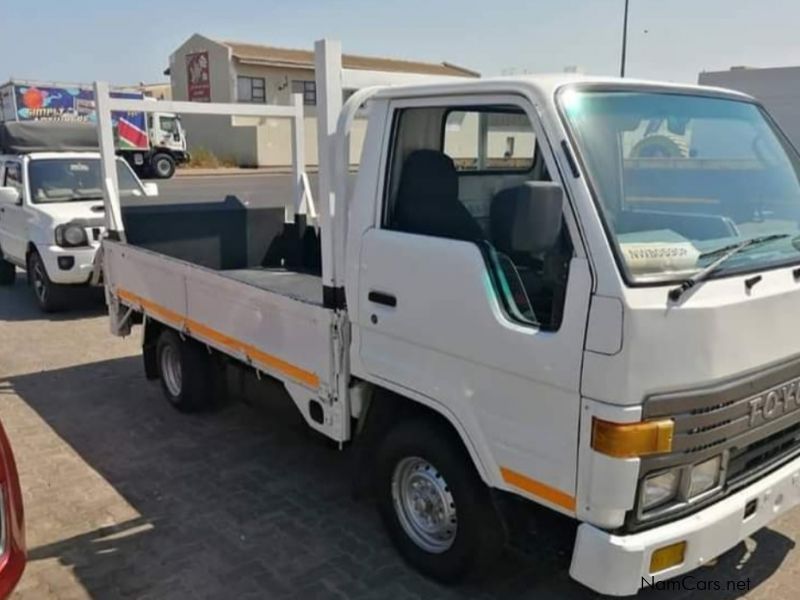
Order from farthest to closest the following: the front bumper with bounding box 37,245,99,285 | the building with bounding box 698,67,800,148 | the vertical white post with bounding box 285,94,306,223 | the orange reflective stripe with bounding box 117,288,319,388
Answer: the building with bounding box 698,67,800,148 → the front bumper with bounding box 37,245,99,285 → the vertical white post with bounding box 285,94,306,223 → the orange reflective stripe with bounding box 117,288,319,388

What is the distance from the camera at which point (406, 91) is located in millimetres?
3176

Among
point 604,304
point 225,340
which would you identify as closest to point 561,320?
point 604,304

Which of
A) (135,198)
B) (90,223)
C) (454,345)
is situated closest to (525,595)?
(454,345)

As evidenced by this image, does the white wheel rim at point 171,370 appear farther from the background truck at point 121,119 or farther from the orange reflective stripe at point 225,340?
the background truck at point 121,119

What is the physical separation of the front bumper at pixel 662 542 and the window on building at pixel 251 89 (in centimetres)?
4217

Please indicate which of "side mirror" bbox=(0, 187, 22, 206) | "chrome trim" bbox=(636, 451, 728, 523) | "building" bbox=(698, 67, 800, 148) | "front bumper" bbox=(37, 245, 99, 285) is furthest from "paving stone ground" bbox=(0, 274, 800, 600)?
"building" bbox=(698, 67, 800, 148)

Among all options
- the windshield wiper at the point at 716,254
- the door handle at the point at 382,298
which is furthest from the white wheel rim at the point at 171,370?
the windshield wiper at the point at 716,254

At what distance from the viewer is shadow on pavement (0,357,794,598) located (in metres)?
3.32

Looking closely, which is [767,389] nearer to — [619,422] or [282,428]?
[619,422]

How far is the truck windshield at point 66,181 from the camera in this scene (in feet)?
29.5

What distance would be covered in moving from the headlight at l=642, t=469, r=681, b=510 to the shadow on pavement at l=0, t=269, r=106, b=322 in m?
7.82

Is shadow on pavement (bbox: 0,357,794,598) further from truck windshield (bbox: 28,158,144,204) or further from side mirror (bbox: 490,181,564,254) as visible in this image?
truck windshield (bbox: 28,158,144,204)

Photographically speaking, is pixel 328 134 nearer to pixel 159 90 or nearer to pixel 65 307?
pixel 65 307

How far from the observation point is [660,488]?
2551mm
